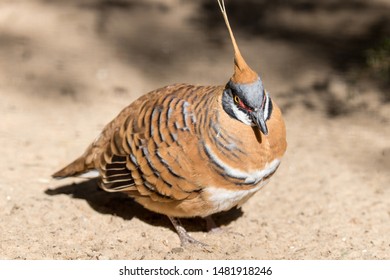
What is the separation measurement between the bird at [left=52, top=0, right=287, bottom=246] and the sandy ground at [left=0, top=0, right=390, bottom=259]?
44 cm

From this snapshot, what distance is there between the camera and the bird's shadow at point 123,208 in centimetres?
564

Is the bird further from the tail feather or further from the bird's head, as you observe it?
the tail feather

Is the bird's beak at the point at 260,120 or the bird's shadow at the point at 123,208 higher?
the bird's beak at the point at 260,120

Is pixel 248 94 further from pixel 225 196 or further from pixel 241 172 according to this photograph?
pixel 225 196

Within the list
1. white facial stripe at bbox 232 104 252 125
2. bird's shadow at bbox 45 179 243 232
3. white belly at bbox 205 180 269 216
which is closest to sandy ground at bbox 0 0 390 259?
bird's shadow at bbox 45 179 243 232

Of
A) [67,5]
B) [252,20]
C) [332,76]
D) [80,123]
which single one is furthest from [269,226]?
[67,5]

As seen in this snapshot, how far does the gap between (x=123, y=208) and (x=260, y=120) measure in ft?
5.40

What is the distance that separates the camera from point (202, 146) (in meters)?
4.76

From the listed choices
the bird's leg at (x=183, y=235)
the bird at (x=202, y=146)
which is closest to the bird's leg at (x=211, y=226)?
the bird's leg at (x=183, y=235)

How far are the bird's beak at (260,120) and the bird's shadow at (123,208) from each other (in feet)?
4.28

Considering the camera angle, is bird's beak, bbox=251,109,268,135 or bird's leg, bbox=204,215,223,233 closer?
bird's beak, bbox=251,109,268,135

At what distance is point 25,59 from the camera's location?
8398 mm

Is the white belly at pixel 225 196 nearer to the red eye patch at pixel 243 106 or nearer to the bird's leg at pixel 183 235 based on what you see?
the bird's leg at pixel 183 235

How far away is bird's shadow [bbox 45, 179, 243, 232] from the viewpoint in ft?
18.5
